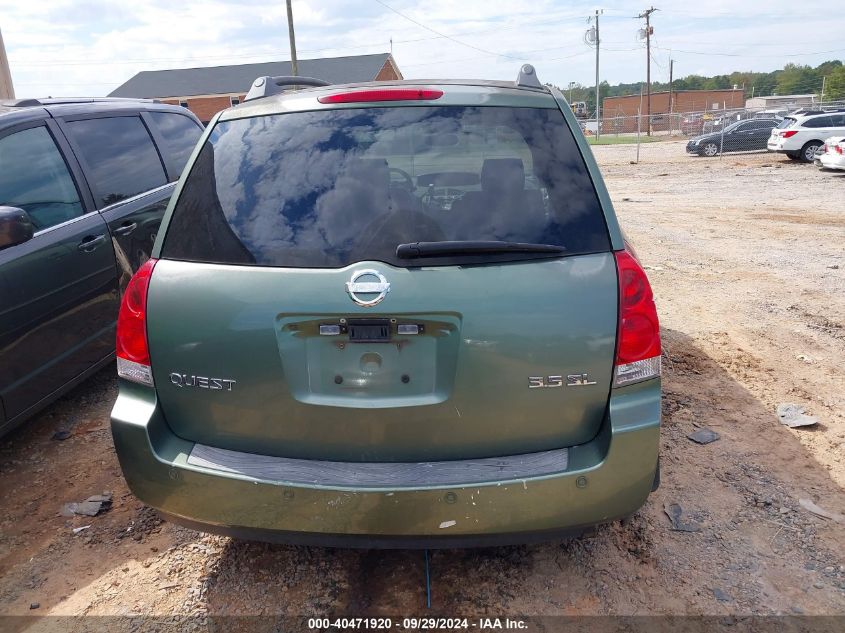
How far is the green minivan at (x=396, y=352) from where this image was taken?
2.16 meters

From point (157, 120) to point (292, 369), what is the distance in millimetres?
4576

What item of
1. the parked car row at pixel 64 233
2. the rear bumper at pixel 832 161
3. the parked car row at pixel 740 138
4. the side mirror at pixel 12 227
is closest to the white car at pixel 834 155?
the rear bumper at pixel 832 161

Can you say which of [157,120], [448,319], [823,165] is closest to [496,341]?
[448,319]

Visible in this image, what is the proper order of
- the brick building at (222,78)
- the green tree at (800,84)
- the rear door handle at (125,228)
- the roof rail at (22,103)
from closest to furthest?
the roof rail at (22,103) → the rear door handle at (125,228) → the brick building at (222,78) → the green tree at (800,84)

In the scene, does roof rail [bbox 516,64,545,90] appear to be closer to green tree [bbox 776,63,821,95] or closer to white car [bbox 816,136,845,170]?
white car [bbox 816,136,845,170]

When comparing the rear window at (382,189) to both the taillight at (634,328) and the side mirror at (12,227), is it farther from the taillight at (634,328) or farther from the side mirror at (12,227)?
the side mirror at (12,227)

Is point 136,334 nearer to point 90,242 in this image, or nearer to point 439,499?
point 439,499

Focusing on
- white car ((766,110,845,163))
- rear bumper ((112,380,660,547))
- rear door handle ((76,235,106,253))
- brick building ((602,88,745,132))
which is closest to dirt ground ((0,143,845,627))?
rear bumper ((112,380,660,547))

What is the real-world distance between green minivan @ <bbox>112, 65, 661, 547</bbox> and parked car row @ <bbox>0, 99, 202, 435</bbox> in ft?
5.27

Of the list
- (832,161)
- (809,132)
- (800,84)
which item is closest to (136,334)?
(832,161)

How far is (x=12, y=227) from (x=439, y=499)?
267cm

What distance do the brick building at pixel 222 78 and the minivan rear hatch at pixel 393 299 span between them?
51425mm

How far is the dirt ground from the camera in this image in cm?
264

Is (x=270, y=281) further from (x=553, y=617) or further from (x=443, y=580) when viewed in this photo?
(x=553, y=617)
